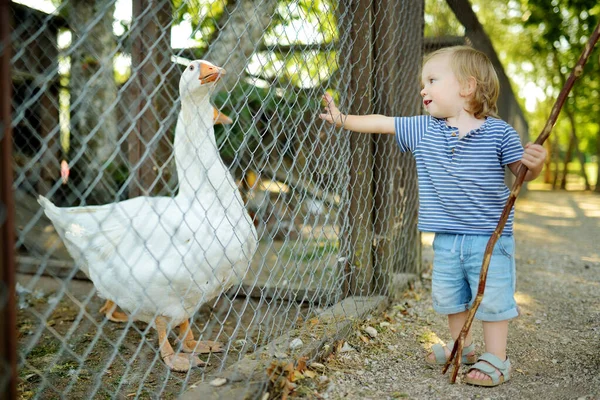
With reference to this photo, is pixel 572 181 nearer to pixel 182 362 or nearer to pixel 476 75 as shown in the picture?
pixel 476 75

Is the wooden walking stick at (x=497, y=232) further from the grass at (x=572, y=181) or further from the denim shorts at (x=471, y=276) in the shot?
the grass at (x=572, y=181)

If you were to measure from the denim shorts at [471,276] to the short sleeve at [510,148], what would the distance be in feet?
1.12

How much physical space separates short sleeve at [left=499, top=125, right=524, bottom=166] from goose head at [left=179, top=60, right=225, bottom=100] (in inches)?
52.3

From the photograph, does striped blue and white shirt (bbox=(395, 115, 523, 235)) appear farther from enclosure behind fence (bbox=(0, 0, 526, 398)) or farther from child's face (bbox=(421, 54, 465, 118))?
enclosure behind fence (bbox=(0, 0, 526, 398))

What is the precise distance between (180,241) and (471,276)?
133cm

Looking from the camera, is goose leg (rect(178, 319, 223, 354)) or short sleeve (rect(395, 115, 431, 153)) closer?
short sleeve (rect(395, 115, 431, 153))

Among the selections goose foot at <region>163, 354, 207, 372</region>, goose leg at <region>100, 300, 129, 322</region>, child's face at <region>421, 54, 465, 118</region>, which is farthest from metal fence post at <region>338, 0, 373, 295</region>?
goose leg at <region>100, 300, 129, 322</region>

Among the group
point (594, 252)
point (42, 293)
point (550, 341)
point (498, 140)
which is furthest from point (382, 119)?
point (594, 252)

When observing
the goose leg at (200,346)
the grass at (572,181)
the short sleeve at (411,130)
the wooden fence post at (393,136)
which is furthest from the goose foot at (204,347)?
the grass at (572,181)

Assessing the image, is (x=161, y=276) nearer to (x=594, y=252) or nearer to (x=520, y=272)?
(x=520, y=272)

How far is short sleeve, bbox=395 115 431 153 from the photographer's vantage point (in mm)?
2404

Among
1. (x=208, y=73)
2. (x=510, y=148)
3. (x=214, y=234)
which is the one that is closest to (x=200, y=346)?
(x=214, y=234)

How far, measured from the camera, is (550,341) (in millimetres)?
2709

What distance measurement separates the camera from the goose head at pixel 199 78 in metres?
2.49
